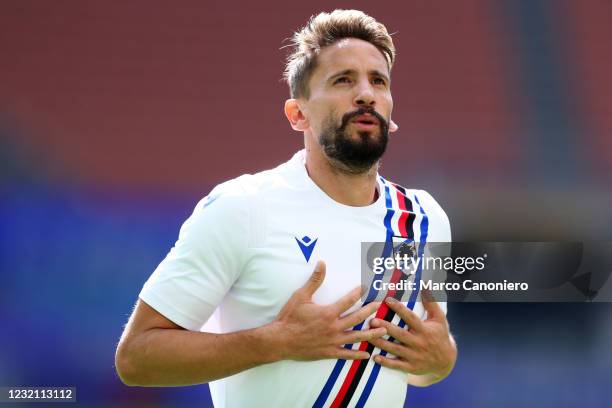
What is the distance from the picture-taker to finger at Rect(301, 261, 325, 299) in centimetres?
213

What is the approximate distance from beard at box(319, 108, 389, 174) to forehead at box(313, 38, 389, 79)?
18 centimetres

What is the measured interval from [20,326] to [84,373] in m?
0.57

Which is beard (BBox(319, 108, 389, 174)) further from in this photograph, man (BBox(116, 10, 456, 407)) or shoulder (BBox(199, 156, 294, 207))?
shoulder (BBox(199, 156, 294, 207))

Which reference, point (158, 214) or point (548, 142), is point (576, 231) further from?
point (158, 214)

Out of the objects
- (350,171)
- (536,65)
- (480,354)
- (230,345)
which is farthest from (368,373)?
(536,65)

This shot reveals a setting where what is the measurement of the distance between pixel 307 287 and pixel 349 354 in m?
0.24

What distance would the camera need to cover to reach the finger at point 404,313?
7.40 feet

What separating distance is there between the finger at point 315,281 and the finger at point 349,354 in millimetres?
186

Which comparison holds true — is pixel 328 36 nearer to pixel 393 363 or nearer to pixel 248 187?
pixel 248 187

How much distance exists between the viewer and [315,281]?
2143 millimetres

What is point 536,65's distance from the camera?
5.71 metres

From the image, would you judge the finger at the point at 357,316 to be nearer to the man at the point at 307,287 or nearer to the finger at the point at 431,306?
the man at the point at 307,287

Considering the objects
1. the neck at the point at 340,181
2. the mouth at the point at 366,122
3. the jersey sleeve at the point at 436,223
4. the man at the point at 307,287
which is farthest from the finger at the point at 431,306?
the mouth at the point at 366,122

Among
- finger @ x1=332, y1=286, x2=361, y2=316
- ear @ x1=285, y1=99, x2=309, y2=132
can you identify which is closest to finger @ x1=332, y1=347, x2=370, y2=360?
finger @ x1=332, y1=286, x2=361, y2=316
